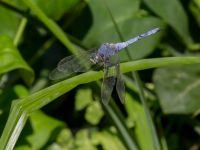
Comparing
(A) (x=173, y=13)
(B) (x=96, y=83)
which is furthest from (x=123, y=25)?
(B) (x=96, y=83)

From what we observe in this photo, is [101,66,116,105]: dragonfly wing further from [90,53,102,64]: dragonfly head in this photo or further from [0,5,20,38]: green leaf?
[0,5,20,38]: green leaf

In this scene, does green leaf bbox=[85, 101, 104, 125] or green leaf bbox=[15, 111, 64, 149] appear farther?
green leaf bbox=[85, 101, 104, 125]

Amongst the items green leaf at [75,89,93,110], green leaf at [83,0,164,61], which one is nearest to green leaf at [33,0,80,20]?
green leaf at [83,0,164,61]

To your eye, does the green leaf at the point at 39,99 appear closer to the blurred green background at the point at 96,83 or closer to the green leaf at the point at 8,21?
the blurred green background at the point at 96,83

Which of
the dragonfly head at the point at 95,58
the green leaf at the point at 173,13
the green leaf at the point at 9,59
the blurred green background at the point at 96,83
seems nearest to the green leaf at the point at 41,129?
the blurred green background at the point at 96,83

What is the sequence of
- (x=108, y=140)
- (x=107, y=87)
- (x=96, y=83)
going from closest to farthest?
(x=107, y=87) < (x=96, y=83) < (x=108, y=140)

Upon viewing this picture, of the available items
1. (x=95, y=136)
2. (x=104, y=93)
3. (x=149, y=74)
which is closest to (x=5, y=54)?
(x=104, y=93)

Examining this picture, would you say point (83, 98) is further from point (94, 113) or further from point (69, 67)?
point (69, 67)
